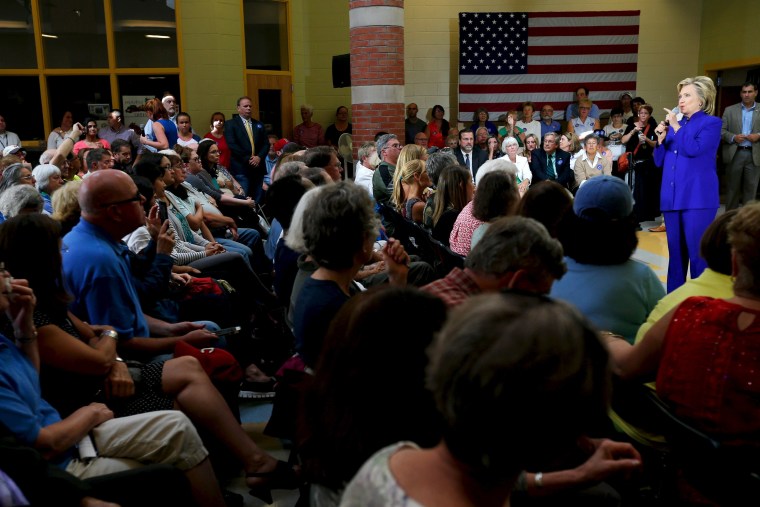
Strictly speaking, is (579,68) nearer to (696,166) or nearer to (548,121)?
(548,121)

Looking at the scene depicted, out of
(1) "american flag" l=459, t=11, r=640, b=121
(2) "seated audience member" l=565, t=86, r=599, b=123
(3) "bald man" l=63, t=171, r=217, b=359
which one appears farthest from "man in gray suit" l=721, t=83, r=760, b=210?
(3) "bald man" l=63, t=171, r=217, b=359

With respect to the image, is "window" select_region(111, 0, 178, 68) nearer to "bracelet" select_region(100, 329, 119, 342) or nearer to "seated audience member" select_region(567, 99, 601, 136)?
"seated audience member" select_region(567, 99, 601, 136)

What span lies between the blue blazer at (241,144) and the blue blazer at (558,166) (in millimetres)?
3567

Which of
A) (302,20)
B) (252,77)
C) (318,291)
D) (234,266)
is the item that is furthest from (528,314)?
(302,20)

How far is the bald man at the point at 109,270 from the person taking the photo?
2.72 m

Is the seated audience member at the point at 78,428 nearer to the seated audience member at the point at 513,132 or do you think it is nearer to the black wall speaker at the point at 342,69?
the black wall speaker at the point at 342,69

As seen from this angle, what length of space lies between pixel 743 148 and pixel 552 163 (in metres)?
2.61

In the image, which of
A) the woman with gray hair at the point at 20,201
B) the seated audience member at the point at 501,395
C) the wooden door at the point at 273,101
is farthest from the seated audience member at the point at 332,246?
the wooden door at the point at 273,101

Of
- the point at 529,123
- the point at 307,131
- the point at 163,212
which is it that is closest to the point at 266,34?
the point at 307,131

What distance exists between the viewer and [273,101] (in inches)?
439

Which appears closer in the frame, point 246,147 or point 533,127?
point 246,147

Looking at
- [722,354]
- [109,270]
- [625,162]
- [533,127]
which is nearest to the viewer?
[722,354]

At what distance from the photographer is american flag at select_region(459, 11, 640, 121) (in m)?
11.6

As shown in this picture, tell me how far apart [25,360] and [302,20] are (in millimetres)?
10495
